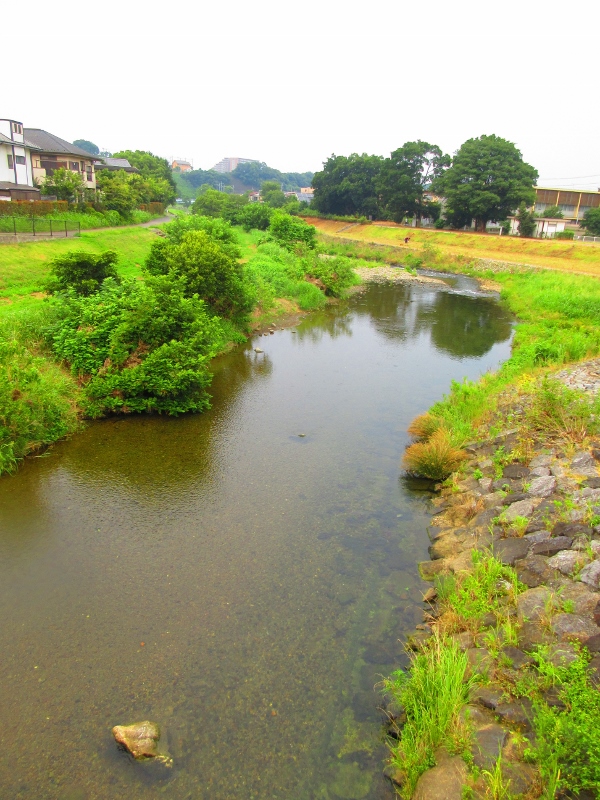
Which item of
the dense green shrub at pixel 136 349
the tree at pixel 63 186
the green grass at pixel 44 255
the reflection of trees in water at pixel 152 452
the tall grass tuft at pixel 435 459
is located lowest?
the reflection of trees in water at pixel 152 452

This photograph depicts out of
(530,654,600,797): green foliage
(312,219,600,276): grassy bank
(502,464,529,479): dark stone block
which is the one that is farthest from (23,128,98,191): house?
(530,654,600,797): green foliage

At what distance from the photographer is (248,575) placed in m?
8.38

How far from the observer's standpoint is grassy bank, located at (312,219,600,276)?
39.5 meters

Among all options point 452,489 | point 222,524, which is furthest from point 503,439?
point 222,524

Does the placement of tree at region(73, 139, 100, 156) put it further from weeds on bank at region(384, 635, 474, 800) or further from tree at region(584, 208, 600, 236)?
weeds on bank at region(384, 635, 474, 800)

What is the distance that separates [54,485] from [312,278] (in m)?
23.9

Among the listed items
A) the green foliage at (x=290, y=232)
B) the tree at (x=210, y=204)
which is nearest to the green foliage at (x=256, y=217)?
the tree at (x=210, y=204)

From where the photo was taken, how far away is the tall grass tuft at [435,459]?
11453 mm

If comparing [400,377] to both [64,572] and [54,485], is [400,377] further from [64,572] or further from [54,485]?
[64,572]

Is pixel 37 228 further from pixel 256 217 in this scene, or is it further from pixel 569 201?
pixel 569 201

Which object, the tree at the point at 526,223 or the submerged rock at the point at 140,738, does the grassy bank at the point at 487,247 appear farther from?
the submerged rock at the point at 140,738

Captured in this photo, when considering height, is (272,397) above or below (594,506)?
below

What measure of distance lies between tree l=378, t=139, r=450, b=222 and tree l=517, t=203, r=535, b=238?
460 inches

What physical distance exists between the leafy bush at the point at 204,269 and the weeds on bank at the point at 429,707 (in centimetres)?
1500
